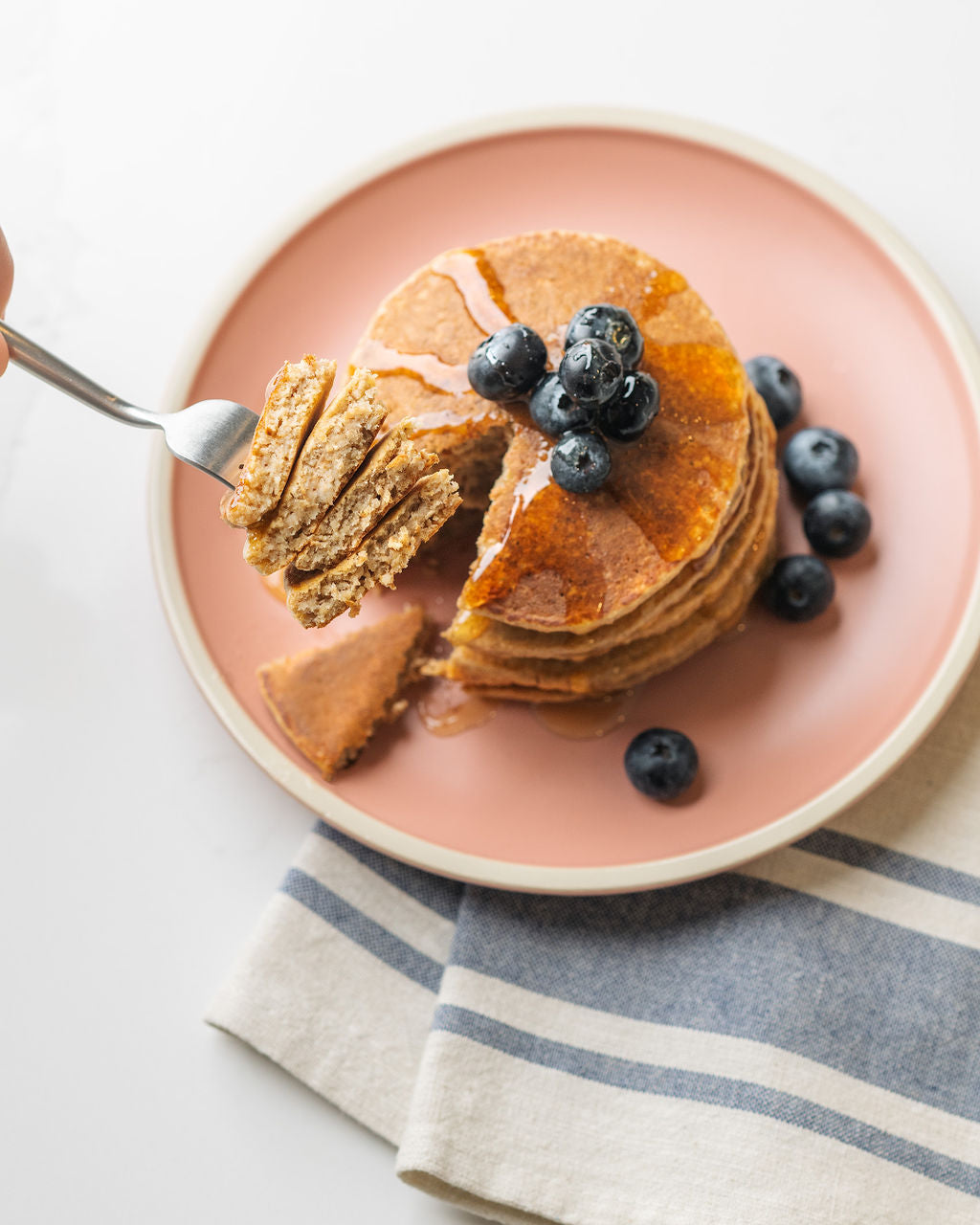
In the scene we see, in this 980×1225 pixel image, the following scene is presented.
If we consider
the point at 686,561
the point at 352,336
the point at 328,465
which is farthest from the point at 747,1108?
the point at 352,336

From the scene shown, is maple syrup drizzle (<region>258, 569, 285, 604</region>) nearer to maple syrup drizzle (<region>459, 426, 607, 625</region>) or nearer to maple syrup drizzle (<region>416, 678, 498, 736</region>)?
maple syrup drizzle (<region>416, 678, 498, 736</region>)

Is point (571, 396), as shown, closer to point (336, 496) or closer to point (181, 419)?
point (336, 496)

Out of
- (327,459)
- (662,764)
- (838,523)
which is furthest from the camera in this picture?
(838,523)

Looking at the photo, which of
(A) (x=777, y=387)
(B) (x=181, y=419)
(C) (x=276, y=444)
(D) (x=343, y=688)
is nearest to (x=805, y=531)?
(A) (x=777, y=387)

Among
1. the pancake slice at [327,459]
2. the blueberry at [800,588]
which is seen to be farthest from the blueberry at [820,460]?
the pancake slice at [327,459]

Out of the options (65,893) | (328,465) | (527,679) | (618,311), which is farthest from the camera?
(65,893)

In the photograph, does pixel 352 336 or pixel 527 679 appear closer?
pixel 527 679

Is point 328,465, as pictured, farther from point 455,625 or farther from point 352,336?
point 352,336
